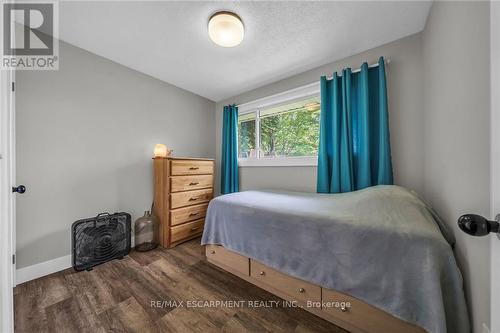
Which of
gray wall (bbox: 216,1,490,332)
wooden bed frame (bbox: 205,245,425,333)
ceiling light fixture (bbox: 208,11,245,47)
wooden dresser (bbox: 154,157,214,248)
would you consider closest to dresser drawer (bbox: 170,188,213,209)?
wooden dresser (bbox: 154,157,214,248)

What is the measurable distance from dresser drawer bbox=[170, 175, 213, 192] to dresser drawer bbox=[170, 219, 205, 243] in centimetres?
50

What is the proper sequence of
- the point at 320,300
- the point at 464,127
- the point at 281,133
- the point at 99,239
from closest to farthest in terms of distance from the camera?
the point at 464,127 < the point at 320,300 < the point at 99,239 < the point at 281,133

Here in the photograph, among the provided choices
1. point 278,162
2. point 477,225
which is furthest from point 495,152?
point 278,162

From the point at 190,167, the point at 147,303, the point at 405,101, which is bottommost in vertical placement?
the point at 147,303

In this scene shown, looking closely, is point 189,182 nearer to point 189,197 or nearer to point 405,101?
point 189,197

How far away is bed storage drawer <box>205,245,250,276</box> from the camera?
1.55 meters

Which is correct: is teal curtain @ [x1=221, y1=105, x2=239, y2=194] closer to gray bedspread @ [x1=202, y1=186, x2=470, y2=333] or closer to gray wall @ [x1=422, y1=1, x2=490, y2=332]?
gray bedspread @ [x1=202, y1=186, x2=470, y2=333]

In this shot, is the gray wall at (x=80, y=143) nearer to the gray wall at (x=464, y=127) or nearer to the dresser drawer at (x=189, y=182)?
the dresser drawer at (x=189, y=182)

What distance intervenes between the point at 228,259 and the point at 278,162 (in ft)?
4.80

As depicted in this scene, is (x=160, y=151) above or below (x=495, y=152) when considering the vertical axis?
above

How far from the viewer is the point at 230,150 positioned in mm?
3033

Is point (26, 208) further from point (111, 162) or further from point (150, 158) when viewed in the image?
point (150, 158)

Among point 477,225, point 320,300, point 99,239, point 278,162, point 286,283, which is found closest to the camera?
point 477,225

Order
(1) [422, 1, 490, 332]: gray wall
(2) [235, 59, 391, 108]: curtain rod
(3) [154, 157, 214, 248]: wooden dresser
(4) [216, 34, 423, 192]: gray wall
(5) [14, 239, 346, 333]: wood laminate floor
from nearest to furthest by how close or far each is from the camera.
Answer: (1) [422, 1, 490, 332]: gray wall → (5) [14, 239, 346, 333]: wood laminate floor → (4) [216, 34, 423, 192]: gray wall → (2) [235, 59, 391, 108]: curtain rod → (3) [154, 157, 214, 248]: wooden dresser
